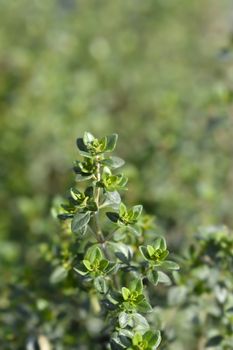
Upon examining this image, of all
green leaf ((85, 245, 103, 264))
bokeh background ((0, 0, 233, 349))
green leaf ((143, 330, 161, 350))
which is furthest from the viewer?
bokeh background ((0, 0, 233, 349))

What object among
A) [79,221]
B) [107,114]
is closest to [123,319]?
[79,221]

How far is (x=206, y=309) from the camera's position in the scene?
2240 mm

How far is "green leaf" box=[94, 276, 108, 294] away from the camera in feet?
5.68

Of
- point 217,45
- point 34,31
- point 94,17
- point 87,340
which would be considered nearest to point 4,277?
point 87,340

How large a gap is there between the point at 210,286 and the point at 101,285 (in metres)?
0.55

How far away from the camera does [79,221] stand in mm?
1703

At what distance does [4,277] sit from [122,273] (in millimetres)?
1080

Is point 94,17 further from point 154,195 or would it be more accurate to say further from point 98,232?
point 98,232

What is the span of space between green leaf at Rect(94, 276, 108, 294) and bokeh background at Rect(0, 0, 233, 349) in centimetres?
55

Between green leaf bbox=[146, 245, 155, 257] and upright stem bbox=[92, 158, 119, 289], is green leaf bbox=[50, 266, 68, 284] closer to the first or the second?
upright stem bbox=[92, 158, 119, 289]

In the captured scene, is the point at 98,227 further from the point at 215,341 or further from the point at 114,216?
the point at 215,341

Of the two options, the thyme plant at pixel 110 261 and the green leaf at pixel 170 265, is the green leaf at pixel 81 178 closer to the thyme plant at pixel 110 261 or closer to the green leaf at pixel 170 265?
the thyme plant at pixel 110 261

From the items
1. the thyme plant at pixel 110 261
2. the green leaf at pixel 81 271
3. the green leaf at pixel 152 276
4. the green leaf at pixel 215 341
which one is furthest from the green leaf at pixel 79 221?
the green leaf at pixel 215 341

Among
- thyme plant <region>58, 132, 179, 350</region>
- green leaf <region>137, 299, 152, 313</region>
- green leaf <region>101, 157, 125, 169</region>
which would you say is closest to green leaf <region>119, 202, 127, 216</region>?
thyme plant <region>58, 132, 179, 350</region>
